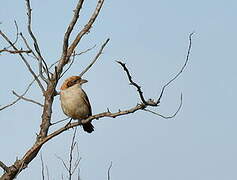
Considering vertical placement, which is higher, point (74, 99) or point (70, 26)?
point (74, 99)

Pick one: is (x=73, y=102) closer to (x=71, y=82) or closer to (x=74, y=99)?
(x=74, y=99)

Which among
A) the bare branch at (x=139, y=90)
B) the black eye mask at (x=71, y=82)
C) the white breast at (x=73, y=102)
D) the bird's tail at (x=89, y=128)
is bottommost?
the bare branch at (x=139, y=90)

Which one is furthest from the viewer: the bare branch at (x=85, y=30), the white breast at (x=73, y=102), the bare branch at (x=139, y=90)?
the white breast at (x=73, y=102)

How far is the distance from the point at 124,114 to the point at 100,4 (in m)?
1.41

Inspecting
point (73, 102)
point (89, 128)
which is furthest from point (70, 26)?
point (89, 128)

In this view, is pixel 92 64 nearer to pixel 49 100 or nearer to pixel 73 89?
pixel 49 100

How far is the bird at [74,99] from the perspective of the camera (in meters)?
7.23

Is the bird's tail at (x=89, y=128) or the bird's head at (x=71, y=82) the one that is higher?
the bird's head at (x=71, y=82)

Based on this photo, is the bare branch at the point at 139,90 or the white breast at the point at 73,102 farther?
the white breast at the point at 73,102

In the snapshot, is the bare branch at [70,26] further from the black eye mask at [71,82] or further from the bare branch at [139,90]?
the black eye mask at [71,82]

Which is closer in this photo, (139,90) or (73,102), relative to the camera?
(139,90)

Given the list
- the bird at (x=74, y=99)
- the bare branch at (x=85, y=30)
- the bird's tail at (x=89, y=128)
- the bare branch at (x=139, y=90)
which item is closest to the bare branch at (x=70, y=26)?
the bare branch at (x=85, y=30)

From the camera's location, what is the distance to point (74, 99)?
7.26 m

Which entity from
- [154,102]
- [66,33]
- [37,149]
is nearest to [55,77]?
[66,33]
